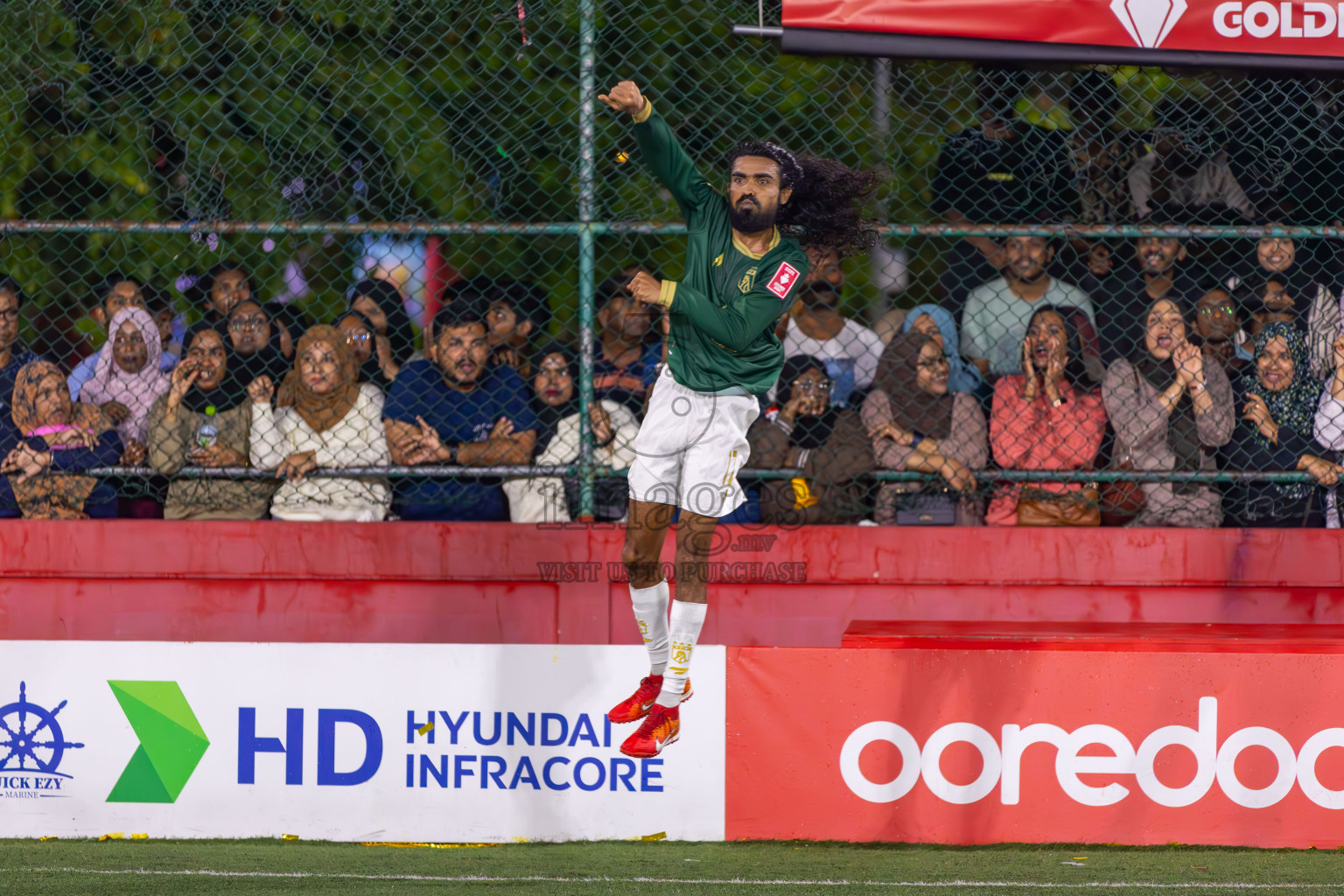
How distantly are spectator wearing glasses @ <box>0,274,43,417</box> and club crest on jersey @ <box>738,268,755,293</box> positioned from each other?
12.8 feet

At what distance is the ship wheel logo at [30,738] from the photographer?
6.47 meters

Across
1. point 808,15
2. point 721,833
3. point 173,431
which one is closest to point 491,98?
point 808,15

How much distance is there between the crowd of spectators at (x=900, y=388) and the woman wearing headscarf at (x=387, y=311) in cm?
3

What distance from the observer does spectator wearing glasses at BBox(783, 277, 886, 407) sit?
6977mm

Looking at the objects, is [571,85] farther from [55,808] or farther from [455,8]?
[55,808]

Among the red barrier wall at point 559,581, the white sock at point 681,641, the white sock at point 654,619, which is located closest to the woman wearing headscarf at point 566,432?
the red barrier wall at point 559,581

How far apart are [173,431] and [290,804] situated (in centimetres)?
192

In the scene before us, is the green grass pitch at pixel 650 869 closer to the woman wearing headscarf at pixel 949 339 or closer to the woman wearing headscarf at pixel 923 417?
the woman wearing headscarf at pixel 923 417

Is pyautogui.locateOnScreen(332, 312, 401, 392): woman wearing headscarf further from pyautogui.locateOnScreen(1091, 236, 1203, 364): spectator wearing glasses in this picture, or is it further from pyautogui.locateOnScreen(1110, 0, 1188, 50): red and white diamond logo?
pyautogui.locateOnScreen(1110, 0, 1188, 50): red and white diamond logo

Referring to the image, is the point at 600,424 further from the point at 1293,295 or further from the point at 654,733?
the point at 1293,295

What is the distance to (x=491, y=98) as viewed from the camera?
24.8 ft

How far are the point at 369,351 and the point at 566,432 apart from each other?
3.55 ft

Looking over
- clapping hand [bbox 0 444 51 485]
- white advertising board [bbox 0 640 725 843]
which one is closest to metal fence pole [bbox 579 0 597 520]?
white advertising board [bbox 0 640 725 843]

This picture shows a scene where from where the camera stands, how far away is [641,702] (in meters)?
5.48
